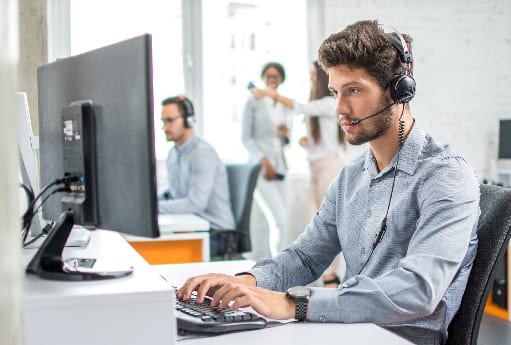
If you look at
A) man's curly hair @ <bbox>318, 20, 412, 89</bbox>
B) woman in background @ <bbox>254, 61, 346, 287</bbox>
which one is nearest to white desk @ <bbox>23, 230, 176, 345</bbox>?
man's curly hair @ <bbox>318, 20, 412, 89</bbox>

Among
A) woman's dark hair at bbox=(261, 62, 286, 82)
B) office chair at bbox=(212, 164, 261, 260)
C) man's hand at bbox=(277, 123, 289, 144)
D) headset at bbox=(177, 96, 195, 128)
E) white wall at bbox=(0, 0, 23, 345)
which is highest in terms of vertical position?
woman's dark hair at bbox=(261, 62, 286, 82)

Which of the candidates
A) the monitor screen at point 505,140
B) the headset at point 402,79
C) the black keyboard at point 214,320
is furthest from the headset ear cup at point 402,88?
the monitor screen at point 505,140

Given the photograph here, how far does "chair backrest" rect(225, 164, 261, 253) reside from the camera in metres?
2.89

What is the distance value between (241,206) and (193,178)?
32 centimetres

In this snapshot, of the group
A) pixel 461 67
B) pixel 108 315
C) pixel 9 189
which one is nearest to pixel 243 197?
pixel 108 315

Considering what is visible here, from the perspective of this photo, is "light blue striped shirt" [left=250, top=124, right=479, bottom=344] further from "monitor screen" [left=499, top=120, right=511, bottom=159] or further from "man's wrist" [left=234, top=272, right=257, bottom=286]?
"monitor screen" [left=499, top=120, right=511, bottom=159]

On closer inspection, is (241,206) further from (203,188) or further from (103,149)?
(103,149)

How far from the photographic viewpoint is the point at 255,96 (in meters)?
3.88

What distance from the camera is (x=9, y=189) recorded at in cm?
57

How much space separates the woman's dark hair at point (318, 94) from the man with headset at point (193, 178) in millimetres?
870

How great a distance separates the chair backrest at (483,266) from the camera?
3.42 feet

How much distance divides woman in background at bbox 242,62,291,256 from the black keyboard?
3.12 m

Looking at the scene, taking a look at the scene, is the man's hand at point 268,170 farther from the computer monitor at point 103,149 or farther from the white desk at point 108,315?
the white desk at point 108,315

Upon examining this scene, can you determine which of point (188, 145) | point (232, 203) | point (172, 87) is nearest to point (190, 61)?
point (172, 87)
